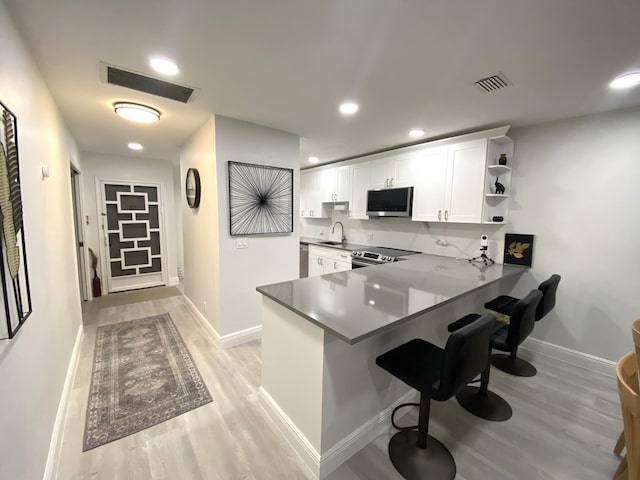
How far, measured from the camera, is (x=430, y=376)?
1.47 meters

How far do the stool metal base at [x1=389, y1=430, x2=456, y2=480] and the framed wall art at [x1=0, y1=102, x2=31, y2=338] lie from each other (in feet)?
6.68

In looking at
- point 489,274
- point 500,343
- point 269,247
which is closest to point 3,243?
point 269,247

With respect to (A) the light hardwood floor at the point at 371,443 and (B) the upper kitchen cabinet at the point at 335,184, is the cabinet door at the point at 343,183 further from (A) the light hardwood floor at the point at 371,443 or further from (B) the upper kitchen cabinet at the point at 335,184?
(A) the light hardwood floor at the point at 371,443

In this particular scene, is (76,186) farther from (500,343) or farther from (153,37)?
(500,343)

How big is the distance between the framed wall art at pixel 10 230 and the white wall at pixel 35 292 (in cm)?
12

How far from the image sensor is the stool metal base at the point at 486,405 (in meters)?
2.02

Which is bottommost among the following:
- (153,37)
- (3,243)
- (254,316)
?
(254,316)

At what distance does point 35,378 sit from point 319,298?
5.24 feet

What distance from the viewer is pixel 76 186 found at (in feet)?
13.1

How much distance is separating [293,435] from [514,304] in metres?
2.24

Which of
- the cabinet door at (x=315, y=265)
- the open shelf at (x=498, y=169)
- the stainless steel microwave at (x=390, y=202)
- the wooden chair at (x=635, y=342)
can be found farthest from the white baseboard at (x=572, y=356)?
the cabinet door at (x=315, y=265)

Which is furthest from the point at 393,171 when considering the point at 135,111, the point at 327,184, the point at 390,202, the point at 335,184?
the point at 135,111

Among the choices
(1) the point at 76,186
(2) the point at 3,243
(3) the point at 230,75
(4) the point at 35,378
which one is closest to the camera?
(2) the point at 3,243

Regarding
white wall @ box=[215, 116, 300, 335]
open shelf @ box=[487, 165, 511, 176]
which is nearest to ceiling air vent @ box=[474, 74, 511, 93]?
open shelf @ box=[487, 165, 511, 176]
